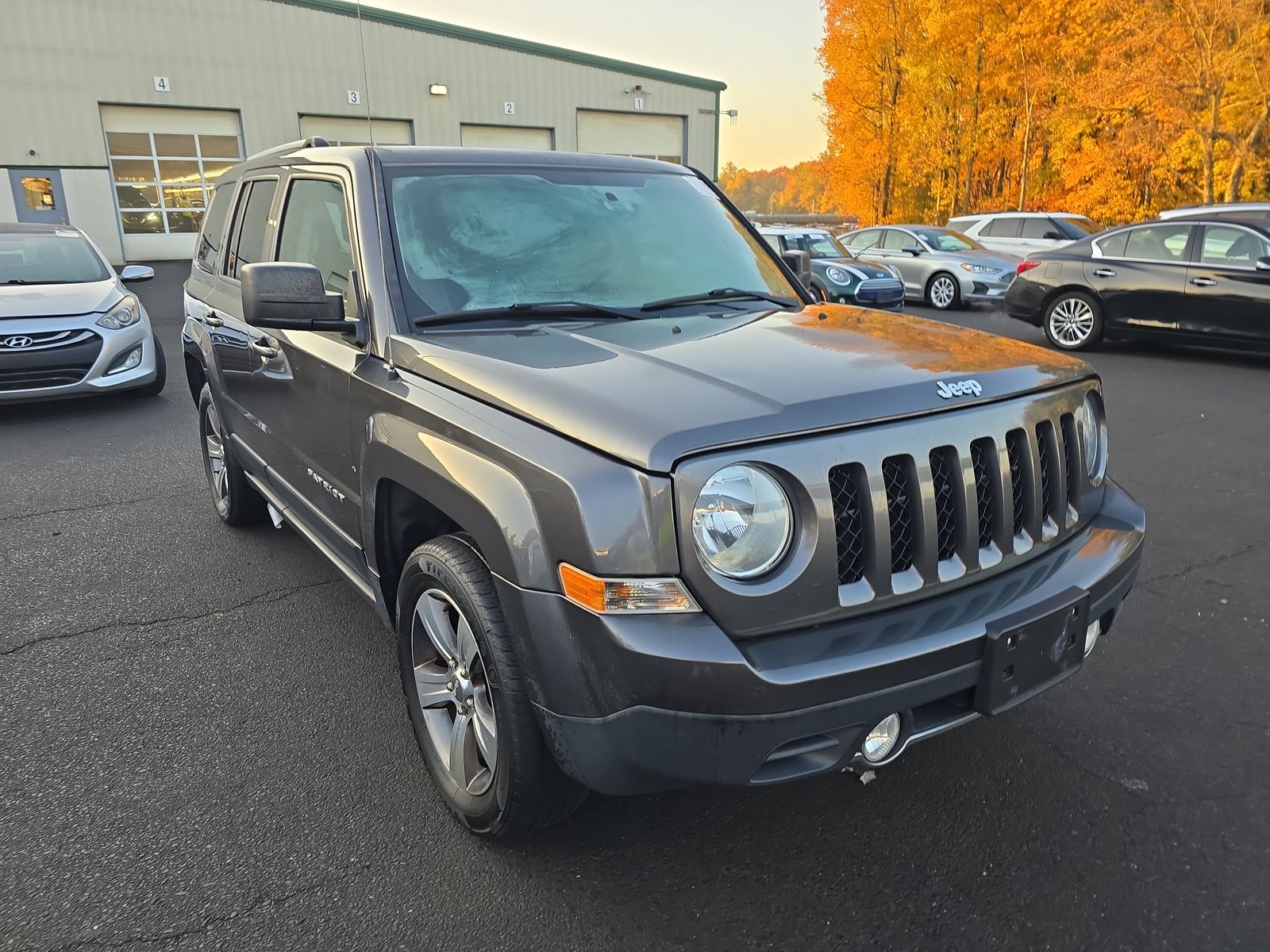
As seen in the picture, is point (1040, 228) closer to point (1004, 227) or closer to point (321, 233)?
point (1004, 227)

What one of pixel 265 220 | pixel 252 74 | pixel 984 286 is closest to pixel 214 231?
pixel 265 220

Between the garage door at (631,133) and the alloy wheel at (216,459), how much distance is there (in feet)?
98.2

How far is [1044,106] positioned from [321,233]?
32.4 metres

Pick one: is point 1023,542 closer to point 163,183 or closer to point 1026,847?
point 1026,847

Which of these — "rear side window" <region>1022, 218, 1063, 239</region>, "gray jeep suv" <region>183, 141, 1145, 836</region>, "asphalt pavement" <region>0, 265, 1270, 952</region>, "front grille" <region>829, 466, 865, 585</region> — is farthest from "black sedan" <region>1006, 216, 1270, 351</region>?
"front grille" <region>829, 466, 865, 585</region>

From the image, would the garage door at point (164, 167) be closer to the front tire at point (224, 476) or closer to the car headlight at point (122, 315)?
the car headlight at point (122, 315)

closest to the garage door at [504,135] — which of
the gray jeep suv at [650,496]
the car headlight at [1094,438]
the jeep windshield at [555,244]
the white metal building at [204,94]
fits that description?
the white metal building at [204,94]

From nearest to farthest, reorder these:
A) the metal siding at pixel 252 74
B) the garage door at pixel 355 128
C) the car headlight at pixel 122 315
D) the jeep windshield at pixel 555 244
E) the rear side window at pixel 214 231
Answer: the jeep windshield at pixel 555 244 < the rear side window at pixel 214 231 < the car headlight at pixel 122 315 < the metal siding at pixel 252 74 < the garage door at pixel 355 128

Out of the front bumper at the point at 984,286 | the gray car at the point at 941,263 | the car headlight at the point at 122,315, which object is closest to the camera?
the car headlight at the point at 122,315

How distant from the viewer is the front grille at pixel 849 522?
80.0 inches

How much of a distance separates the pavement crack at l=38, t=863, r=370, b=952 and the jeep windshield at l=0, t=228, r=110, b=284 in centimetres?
788

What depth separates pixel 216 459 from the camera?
5.14m

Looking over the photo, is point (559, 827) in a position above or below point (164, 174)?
below

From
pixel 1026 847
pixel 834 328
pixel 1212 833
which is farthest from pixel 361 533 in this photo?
pixel 1212 833
